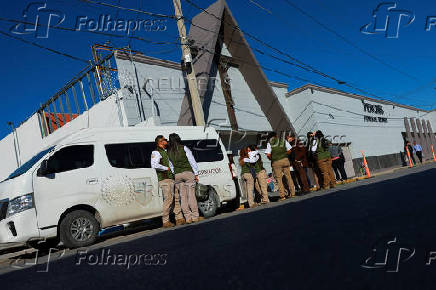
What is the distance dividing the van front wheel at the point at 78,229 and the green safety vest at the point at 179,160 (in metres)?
1.77

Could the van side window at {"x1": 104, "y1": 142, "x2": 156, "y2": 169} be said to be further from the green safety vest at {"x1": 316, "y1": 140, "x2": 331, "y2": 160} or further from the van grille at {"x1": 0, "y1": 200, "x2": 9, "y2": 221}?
the green safety vest at {"x1": 316, "y1": 140, "x2": 331, "y2": 160}

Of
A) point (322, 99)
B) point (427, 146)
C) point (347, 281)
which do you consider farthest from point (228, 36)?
point (427, 146)

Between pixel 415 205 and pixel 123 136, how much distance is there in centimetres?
552

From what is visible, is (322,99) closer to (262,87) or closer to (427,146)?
(262,87)

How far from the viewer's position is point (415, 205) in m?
4.29

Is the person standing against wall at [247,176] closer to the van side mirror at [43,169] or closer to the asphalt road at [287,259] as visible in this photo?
the van side mirror at [43,169]

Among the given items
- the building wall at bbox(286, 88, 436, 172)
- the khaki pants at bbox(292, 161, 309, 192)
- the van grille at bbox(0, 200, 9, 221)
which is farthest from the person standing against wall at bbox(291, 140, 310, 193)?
Answer: the building wall at bbox(286, 88, 436, 172)

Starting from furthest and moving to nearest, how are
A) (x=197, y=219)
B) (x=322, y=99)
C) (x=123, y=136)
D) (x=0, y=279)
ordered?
(x=322, y=99) → (x=123, y=136) → (x=197, y=219) → (x=0, y=279)

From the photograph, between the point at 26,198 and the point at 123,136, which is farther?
the point at 123,136

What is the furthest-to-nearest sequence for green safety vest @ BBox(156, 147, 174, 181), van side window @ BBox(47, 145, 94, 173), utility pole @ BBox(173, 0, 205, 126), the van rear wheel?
utility pole @ BBox(173, 0, 205, 126) < the van rear wheel < green safety vest @ BBox(156, 147, 174, 181) < van side window @ BBox(47, 145, 94, 173)

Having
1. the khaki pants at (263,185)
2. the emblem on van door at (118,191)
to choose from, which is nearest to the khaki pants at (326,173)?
the khaki pants at (263,185)

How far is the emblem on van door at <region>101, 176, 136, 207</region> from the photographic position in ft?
23.0

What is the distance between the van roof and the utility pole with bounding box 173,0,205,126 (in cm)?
227

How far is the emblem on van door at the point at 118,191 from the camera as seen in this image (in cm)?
701
